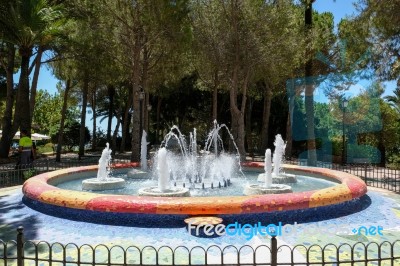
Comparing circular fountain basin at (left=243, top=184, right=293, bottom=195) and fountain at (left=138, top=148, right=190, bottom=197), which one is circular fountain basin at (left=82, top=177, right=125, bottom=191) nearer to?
fountain at (left=138, top=148, right=190, bottom=197)

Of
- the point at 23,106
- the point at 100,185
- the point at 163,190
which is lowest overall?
the point at 100,185

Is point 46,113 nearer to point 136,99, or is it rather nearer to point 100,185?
point 136,99

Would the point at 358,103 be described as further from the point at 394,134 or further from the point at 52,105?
the point at 52,105

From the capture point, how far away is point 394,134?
84.8 ft

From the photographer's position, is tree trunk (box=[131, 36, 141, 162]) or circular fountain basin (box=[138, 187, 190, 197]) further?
tree trunk (box=[131, 36, 141, 162])

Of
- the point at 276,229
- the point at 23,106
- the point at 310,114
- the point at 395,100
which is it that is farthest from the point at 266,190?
the point at 395,100

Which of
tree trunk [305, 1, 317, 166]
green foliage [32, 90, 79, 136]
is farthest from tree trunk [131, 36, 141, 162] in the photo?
green foliage [32, 90, 79, 136]

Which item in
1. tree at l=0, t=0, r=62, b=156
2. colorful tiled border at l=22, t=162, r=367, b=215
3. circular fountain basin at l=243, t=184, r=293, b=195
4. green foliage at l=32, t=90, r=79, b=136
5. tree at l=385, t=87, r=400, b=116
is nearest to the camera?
colorful tiled border at l=22, t=162, r=367, b=215

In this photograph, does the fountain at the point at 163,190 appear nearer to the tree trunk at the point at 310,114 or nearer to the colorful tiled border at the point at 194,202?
the colorful tiled border at the point at 194,202

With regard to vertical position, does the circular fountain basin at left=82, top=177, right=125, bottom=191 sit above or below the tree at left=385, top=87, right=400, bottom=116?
below

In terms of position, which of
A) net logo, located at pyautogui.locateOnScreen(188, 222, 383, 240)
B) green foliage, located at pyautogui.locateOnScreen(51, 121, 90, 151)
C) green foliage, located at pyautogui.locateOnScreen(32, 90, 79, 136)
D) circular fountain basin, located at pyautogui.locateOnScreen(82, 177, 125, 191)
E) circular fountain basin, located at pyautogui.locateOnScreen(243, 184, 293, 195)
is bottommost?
net logo, located at pyautogui.locateOnScreen(188, 222, 383, 240)

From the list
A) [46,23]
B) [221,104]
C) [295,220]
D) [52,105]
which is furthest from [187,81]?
[295,220]

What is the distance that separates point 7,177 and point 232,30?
12704 millimetres

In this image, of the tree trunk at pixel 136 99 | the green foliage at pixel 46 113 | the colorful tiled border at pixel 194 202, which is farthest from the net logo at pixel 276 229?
the green foliage at pixel 46 113
